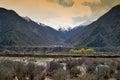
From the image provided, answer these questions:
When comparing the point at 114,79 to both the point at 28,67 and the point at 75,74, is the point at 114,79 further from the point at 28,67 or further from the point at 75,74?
the point at 28,67

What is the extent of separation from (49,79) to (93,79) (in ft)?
13.6

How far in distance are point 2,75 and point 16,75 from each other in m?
4.59

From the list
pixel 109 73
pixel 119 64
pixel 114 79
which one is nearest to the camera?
pixel 114 79

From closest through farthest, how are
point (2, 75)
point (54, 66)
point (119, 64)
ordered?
point (2, 75) < point (54, 66) < point (119, 64)

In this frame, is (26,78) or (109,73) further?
(109,73)

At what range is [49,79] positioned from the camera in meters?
24.1

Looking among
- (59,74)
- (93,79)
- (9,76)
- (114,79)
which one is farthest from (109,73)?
(9,76)

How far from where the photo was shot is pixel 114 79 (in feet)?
85.8

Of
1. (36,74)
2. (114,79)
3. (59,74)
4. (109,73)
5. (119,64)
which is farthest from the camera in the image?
(119,64)

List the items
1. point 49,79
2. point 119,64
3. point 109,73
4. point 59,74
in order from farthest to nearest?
point 119,64 → point 109,73 → point 49,79 → point 59,74

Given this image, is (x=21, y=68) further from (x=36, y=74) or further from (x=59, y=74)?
(x=59, y=74)

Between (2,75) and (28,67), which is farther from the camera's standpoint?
(28,67)

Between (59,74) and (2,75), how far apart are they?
4985 millimetres

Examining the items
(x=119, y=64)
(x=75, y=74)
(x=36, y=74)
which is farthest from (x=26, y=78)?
(x=119, y=64)
